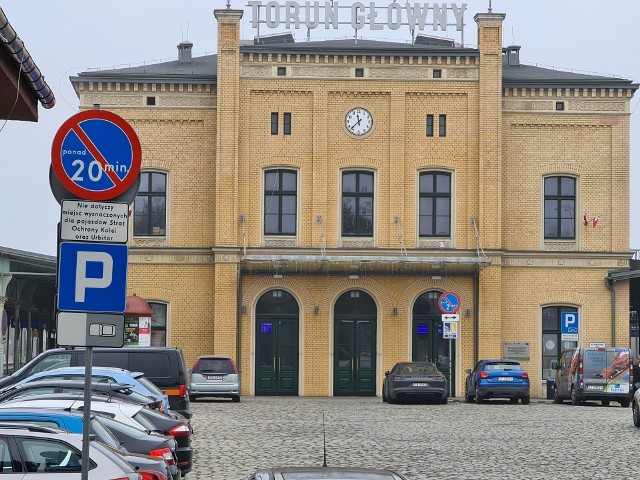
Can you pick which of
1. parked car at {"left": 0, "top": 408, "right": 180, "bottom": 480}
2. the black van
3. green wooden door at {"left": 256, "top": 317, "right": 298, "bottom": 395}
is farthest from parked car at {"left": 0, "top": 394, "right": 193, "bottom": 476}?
green wooden door at {"left": 256, "top": 317, "right": 298, "bottom": 395}

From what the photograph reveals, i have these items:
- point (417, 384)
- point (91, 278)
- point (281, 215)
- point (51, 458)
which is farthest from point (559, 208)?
point (91, 278)

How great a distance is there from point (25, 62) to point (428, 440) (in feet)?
51.4

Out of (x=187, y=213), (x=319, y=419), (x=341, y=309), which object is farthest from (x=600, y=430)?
A: (x=187, y=213)

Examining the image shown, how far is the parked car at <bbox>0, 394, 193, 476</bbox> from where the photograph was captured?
15809 millimetres

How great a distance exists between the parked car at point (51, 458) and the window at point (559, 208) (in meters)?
38.6

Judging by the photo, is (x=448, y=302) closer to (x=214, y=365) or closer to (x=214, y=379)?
(x=214, y=365)

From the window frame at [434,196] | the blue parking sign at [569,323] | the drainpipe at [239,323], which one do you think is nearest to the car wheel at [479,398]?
the blue parking sign at [569,323]

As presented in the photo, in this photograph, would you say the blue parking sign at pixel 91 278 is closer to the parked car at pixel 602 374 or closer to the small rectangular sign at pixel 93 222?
the small rectangular sign at pixel 93 222

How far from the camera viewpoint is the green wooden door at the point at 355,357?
47.2 metres

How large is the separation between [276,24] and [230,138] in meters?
4.78

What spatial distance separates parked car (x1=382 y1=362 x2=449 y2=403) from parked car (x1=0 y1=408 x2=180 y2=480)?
995 inches

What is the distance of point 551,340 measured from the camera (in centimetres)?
4822

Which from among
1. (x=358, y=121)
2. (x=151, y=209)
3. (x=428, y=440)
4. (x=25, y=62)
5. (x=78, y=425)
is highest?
(x=358, y=121)

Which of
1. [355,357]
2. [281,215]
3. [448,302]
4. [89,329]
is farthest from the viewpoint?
[281,215]
